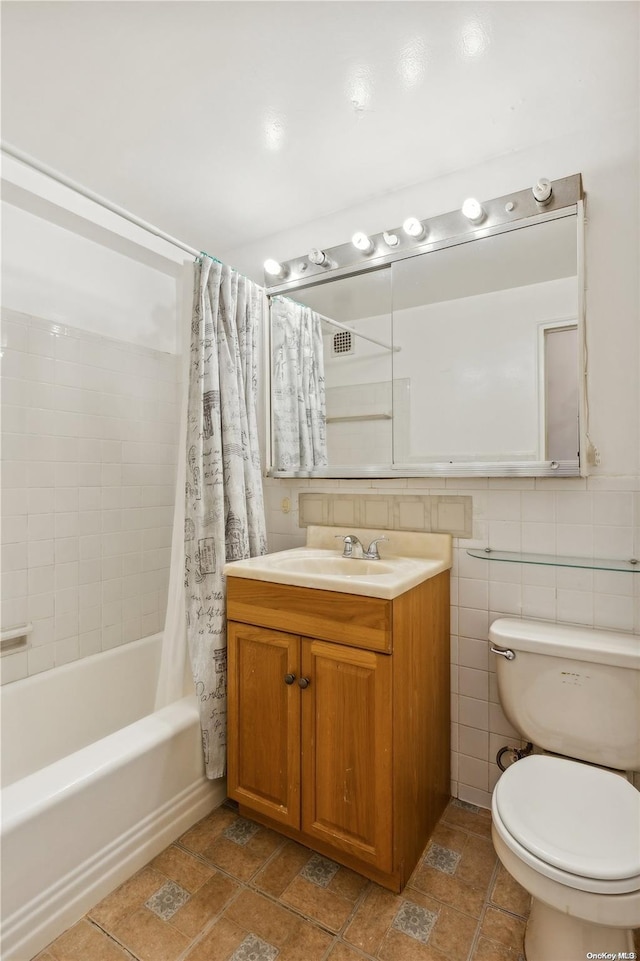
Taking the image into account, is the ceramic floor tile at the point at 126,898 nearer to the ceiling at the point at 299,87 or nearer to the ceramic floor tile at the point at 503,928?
the ceramic floor tile at the point at 503,928

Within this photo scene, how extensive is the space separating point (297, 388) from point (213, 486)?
0.68m

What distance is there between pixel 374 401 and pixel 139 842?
172 centimetres

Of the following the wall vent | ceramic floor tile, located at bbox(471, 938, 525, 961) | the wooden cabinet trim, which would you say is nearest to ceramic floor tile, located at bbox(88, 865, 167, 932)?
the wooden cabinet trim

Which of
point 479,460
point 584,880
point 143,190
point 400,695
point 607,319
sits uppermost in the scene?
point 143,190

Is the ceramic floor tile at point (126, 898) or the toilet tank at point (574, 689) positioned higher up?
the toilet tank at point (574, 689)

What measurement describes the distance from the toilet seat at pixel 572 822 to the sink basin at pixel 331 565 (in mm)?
742

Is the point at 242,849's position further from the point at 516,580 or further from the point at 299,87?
the point at 299,87

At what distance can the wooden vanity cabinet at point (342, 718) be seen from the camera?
1.34m

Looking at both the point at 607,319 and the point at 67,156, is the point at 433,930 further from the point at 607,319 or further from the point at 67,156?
the point at 67,156

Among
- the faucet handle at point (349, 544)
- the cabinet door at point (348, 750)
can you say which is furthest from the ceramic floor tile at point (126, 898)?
the faucet handle at point (349, 544)

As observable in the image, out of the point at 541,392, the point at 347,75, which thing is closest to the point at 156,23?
the point at 347,75

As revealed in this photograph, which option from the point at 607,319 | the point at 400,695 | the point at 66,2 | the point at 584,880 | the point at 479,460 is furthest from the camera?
the point at 479,460

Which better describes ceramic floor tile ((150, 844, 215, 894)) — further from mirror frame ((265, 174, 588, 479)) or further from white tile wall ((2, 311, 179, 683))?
mirror frame ((265, 174, 588, 479))

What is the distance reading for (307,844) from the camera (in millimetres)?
1518
